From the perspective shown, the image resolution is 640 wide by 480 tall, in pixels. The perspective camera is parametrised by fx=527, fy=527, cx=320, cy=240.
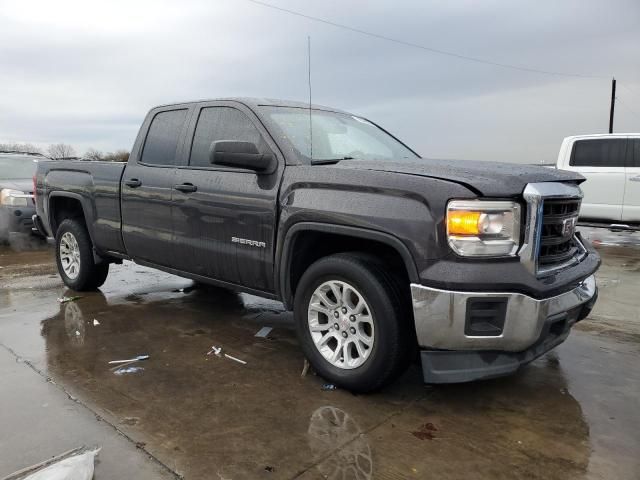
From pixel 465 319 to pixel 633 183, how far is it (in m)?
8.48

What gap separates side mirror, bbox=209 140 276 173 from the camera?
11.6ft

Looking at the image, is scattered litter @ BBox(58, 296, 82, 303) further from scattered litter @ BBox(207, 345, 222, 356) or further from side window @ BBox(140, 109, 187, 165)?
scattered litter @ BBox(207, 345, 222, 356)

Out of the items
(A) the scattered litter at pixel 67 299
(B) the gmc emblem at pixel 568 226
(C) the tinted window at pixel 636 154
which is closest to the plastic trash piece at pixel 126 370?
(A) the scattered litter at pixel 67 299

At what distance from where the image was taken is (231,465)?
8.32 ft

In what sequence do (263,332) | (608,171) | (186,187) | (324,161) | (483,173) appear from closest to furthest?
(483,173), (324,161), (186,187), (263,332), (608,171)

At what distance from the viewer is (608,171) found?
32.0 ft

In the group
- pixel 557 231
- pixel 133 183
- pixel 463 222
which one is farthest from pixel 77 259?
pixel 557 231

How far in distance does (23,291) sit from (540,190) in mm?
5610

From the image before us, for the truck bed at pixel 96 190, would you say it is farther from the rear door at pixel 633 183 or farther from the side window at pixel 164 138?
the rear door at pixel 633 183

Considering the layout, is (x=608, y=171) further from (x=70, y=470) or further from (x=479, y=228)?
(x=70, y=470)

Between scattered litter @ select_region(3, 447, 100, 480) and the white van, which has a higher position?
the white van

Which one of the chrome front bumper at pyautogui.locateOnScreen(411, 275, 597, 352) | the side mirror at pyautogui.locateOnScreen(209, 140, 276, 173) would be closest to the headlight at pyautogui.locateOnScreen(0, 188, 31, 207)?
the side mirror at pyautogui.locateOnScreen(209, 140, 276, 173)

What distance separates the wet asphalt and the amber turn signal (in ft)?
3.59

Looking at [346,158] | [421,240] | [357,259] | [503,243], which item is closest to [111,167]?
[346,158]
